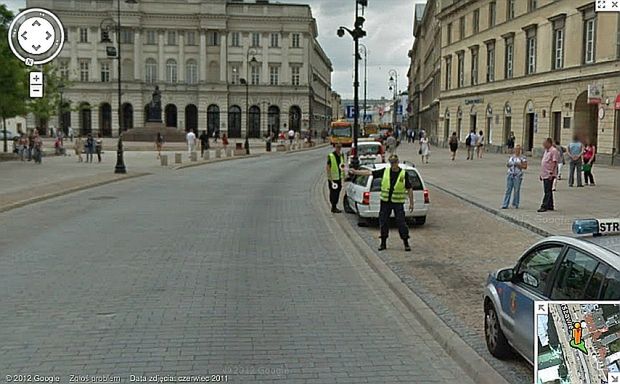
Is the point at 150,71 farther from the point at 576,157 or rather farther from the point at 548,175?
the point at 548,175

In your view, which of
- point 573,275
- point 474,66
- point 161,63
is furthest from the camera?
point 161,63

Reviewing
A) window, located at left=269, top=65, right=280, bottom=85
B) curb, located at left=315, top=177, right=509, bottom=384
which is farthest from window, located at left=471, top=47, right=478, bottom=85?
curb, located at left=315, top=177, right=509, bottom=384

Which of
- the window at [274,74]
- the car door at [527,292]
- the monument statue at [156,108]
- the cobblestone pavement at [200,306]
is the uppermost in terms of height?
the window at [274,74]

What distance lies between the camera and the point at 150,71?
111 m

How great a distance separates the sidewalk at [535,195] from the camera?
17578 mm

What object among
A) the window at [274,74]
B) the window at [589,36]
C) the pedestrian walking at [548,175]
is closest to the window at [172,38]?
the window at [274,74]

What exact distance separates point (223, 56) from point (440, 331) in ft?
347

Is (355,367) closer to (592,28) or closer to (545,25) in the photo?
(592,28)

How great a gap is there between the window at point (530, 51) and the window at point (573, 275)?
50298mm

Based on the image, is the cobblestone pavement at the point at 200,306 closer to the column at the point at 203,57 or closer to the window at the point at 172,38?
the column at the point at 203,57

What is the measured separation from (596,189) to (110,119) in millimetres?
94846

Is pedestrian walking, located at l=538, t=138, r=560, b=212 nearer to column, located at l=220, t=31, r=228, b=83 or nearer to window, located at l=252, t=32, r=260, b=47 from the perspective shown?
column, located at l=220, t=31, r=228, b=83

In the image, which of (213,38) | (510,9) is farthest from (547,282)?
(213,38)

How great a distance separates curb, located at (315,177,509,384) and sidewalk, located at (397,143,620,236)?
17.6 feet
